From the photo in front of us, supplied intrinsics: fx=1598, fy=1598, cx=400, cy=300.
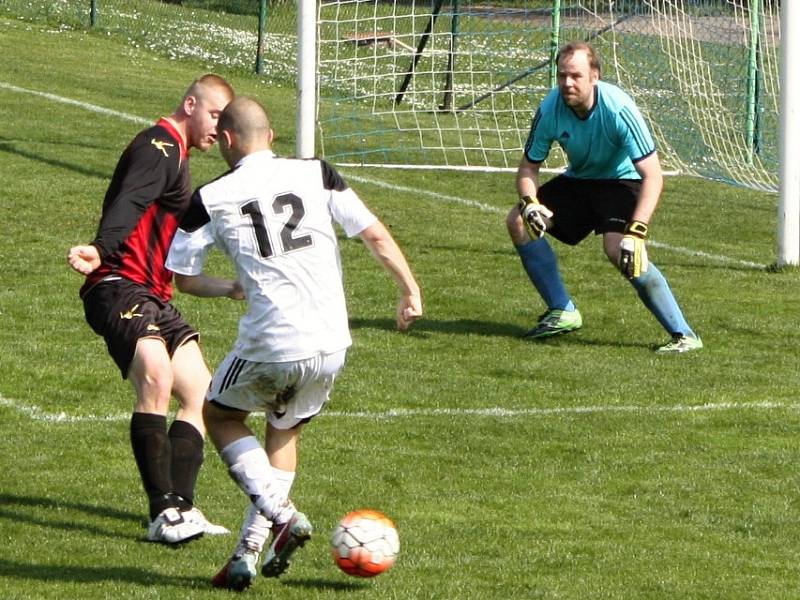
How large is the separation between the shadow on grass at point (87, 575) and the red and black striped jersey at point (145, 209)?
46.1 inches

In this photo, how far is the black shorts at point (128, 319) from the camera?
245 inches

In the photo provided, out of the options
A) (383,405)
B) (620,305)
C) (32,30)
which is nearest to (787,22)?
(620,305)

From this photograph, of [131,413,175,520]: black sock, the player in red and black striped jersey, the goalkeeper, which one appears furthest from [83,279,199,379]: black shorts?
the goalkeeper

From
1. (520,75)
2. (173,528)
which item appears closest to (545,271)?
(173,528)

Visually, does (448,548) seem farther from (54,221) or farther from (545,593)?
(54,221)

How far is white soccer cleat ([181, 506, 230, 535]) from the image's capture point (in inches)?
241

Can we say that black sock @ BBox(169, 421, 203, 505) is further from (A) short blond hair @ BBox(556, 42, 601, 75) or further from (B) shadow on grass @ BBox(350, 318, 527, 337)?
(A) short blond hair @ BBox(556, 42, 601, 75)

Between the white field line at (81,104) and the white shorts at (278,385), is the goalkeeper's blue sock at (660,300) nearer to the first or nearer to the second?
the white shorts at (278,385)

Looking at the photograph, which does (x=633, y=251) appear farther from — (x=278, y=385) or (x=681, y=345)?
(x=278, y=385)

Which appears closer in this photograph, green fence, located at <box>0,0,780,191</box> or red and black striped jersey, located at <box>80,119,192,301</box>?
red and black striped jersey, located at <box>80,119,192,301</box>

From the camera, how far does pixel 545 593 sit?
559 cm

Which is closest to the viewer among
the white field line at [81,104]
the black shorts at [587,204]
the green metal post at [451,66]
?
the black shorts at [587,204]

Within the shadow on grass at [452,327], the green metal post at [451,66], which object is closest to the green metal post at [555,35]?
the green metal post at [451,66]

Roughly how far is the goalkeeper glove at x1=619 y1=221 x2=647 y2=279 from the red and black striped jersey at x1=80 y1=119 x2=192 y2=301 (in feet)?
11.6
